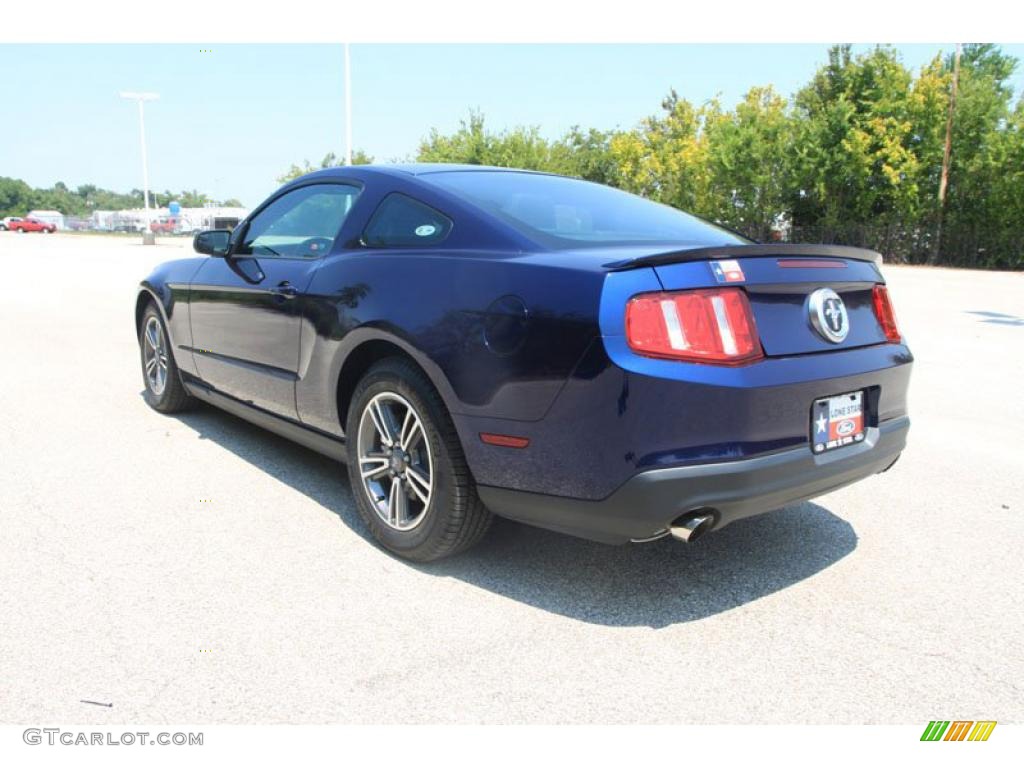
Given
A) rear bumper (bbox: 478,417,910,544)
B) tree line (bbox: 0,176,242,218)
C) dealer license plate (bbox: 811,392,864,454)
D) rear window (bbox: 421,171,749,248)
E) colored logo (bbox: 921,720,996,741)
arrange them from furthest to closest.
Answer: tree line (bbox: 0,176,242,218) → rear window (bbox: 421,171,749,248) → dealer license plate (bbox: 811,392,864,454) → rear bumper (bbox: 478,417,910,544) → colored logo (bbox: 921,720,996,741)

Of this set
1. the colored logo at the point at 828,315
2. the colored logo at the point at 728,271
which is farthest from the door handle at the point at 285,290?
the colored logo at the point at 828,315

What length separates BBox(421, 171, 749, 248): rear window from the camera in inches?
119

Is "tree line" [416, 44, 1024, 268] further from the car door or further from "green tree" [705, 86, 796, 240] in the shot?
the car door

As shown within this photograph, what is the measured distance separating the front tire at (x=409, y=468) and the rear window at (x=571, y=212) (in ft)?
2.34

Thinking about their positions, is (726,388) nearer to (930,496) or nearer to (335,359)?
(335,359)

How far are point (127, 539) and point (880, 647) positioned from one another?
9.49 ft

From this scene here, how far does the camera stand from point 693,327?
96.0 inches

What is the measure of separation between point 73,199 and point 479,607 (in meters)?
185

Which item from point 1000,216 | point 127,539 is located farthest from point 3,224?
point 127,539

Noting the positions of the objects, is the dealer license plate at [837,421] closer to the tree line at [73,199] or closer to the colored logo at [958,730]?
the colored logo at [958,730]

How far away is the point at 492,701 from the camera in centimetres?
224

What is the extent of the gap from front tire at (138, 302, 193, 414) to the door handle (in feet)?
5.88

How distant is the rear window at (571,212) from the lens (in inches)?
119

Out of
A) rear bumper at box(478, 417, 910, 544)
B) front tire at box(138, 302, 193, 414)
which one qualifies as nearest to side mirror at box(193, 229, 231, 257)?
front tire at box(138, 302, 193, 414)
